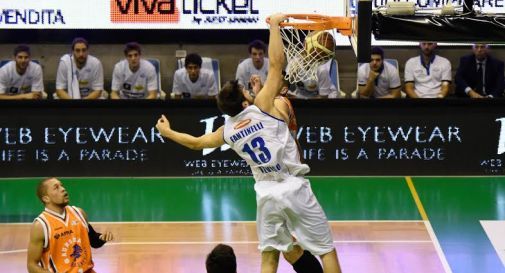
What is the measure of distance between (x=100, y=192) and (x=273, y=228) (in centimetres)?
614

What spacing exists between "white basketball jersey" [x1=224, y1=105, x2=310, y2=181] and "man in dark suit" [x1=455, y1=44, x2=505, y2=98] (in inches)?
291

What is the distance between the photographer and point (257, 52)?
16250mm

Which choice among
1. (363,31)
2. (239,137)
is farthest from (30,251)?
(363,31)

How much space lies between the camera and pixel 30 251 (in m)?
9.04

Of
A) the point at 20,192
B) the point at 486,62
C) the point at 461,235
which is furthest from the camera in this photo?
the point at 486,62

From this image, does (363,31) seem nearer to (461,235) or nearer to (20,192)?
(461,235)

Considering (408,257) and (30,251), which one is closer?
(30,251)

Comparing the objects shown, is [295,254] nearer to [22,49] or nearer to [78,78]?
[78,78]

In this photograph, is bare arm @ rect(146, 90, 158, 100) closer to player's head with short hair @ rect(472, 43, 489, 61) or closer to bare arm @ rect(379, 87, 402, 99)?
bare arm @ rect(379, 87, 402, 99)

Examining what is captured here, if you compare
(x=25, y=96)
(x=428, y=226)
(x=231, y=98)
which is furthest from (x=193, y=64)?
(x=231, y=98)

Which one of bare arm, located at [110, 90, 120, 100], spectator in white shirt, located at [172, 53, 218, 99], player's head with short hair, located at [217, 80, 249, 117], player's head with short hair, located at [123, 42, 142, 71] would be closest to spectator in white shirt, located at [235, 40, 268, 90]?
spectator in white shirt, located at [172, 53, 218, 99]

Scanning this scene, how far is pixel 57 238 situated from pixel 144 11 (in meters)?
8.45

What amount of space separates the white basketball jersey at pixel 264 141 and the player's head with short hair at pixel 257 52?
6.78 metres

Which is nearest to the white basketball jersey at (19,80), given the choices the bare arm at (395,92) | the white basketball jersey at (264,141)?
the bare arm at (395,92)
